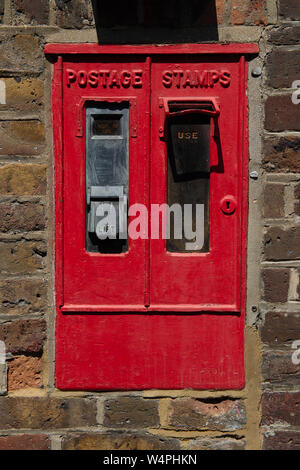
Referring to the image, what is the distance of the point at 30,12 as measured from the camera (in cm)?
210

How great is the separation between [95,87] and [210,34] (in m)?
0.59

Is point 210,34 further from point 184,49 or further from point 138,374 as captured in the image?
point 138,374

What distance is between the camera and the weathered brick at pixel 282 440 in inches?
87.7

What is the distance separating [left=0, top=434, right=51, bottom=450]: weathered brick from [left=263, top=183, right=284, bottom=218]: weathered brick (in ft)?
5.12

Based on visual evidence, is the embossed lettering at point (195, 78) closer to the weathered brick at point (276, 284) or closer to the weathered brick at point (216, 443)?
the weathered brick at point (276, 284)

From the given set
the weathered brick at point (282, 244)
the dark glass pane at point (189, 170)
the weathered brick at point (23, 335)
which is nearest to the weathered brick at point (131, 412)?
the weathered brick at point (23, 335)

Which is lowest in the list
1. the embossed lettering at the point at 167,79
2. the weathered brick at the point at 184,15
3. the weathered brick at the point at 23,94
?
the weathered brick at the point at 23,94

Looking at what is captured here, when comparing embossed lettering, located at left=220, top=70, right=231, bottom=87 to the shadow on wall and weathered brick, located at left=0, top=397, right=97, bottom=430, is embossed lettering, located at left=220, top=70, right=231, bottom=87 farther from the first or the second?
weathered brick, located at left=0, top=397, right=97, bottom=430

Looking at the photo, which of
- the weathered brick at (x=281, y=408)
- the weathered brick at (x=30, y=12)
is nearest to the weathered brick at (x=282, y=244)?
the weathered brick at (x=281, y=408)

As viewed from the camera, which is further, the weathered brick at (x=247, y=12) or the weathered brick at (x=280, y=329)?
the weathered brick at (x=280, y=329)

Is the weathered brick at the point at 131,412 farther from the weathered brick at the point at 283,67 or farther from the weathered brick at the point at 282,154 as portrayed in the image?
the weathered brick at the point at 283,67

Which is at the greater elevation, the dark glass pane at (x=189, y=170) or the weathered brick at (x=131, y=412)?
the dark glass pane at (x=189, y=170)

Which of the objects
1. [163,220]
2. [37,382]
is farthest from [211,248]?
[37,382]

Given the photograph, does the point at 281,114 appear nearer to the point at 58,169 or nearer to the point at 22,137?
the point at 58,169
